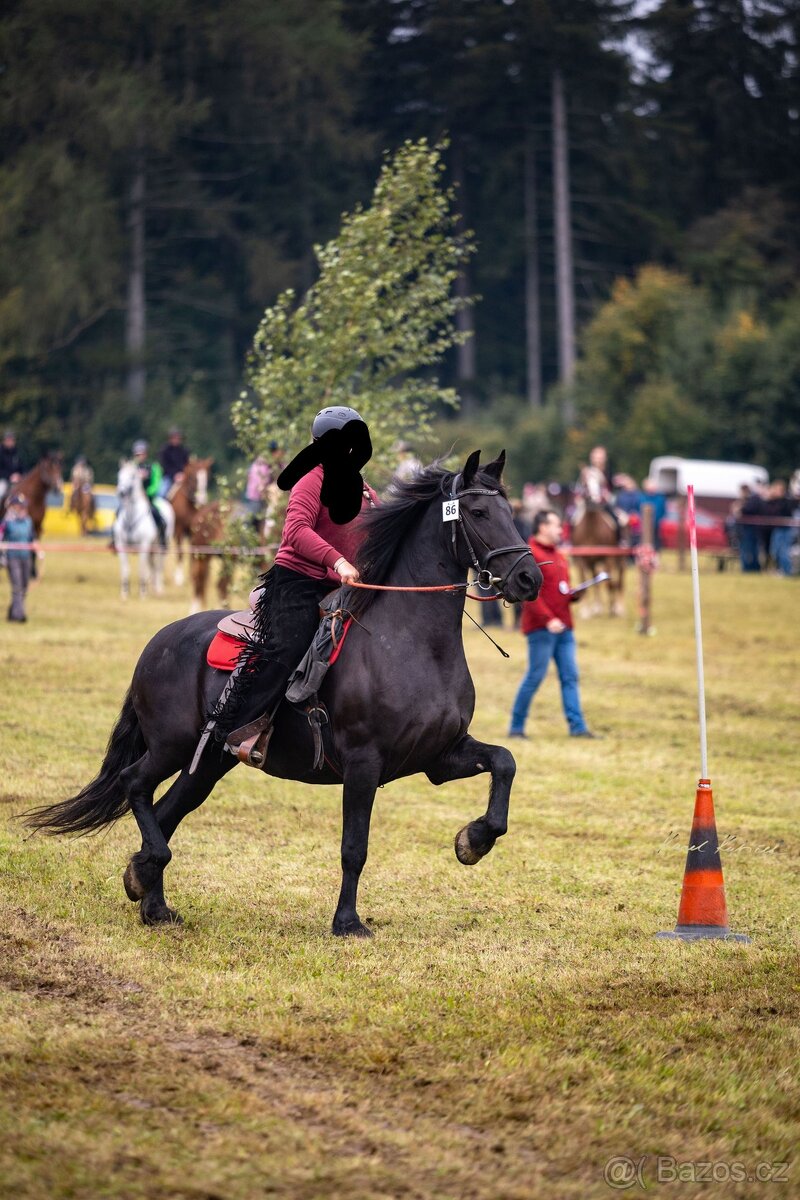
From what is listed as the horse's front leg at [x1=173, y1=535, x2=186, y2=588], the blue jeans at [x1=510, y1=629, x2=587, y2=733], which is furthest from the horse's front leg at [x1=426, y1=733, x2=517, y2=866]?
the horse's front leg at [x1=173, y1=535, x2=186, y2=588]

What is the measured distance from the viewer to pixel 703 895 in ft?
25.0

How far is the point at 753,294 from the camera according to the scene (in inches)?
2163

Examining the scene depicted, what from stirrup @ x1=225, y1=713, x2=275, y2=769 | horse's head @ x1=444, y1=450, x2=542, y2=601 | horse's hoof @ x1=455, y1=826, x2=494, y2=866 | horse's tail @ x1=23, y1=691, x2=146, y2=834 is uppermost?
horse's head @ x1=444, y1=450, x2=542, y2=601

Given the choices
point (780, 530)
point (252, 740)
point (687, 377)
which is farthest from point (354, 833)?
point (687, 377)

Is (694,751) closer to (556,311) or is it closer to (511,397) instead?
(511,397)

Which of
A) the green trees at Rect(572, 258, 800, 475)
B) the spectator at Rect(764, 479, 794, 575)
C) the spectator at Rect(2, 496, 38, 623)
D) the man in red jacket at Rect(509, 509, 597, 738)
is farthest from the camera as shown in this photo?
the green trees at Rect(572, 258, 800, 475)

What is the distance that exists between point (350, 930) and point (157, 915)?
98 centimetres

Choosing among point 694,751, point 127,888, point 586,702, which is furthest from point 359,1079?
point 586,702

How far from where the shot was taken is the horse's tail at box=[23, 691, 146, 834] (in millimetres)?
7941

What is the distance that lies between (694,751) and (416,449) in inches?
254

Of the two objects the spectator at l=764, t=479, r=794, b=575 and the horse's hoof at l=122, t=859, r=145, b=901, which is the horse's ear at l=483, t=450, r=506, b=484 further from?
the spectator at l=764, t=479, r=794, b=575

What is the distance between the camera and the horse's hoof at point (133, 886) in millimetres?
7461

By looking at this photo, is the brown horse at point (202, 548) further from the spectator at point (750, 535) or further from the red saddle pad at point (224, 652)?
the spectator at point (750, 535)

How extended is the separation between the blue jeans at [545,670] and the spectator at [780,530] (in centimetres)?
2215
